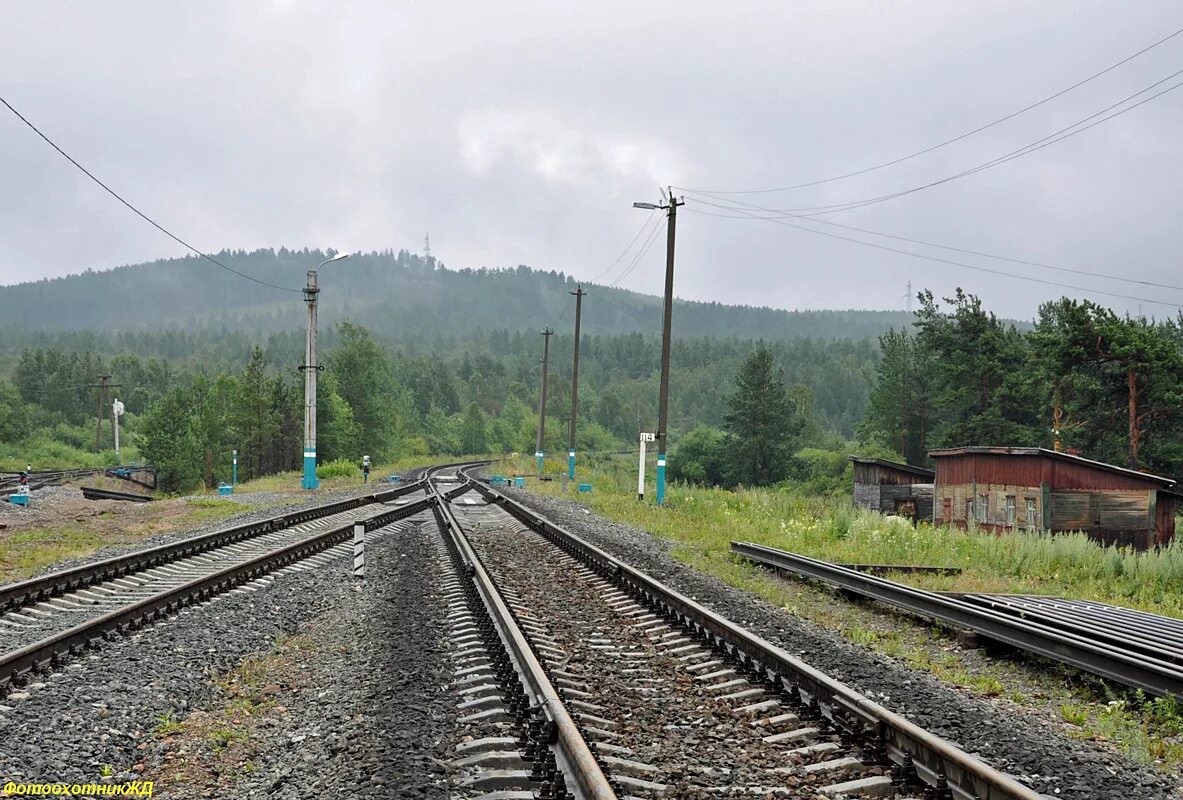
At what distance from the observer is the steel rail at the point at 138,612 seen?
22.7ft

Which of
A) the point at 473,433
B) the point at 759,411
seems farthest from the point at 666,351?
the point at 473,433

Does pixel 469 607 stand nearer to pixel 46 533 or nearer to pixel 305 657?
pixel 305 657

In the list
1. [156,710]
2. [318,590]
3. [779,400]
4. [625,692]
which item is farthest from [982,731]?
[779,400]

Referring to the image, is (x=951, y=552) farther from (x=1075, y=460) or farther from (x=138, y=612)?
(x=1075, y=460)

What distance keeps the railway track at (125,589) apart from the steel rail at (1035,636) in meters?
7.46

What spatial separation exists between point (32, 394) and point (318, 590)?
144797 millimetres

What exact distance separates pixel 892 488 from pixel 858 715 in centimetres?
3586

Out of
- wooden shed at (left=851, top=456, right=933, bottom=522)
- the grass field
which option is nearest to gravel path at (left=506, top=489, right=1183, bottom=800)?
the grass field

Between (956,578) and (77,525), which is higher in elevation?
(956,578)

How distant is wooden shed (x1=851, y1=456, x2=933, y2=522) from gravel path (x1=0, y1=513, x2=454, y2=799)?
31936 millimetres

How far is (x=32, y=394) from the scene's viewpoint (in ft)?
444

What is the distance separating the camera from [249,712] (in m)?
6.47

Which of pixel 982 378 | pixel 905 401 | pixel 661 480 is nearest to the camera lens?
pixel 661 480

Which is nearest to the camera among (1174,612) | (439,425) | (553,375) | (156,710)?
(156,710)
